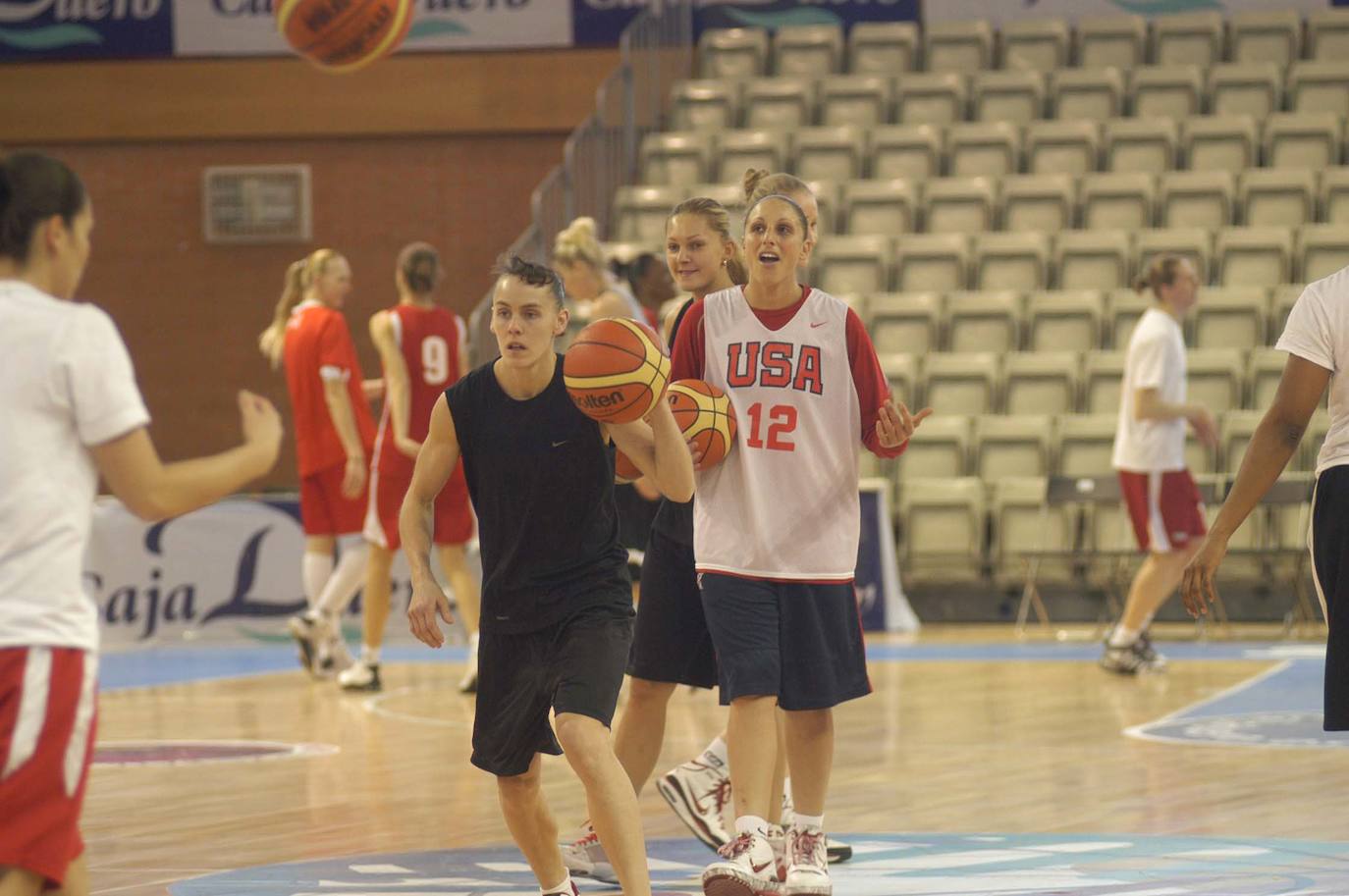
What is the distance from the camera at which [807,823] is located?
491 cm

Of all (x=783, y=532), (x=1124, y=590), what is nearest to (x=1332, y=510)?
(x=783, y=532)

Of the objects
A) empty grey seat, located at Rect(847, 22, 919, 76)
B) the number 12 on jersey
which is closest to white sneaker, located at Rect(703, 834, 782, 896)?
the number 12 on jersey

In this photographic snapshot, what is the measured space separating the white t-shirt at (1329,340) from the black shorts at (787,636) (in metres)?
1.20

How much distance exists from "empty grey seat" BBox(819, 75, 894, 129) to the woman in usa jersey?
11.3 metres

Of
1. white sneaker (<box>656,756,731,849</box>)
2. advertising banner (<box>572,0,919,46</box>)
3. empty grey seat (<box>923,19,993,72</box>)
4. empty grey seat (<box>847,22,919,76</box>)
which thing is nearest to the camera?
white sneaker (<box>656,756,731,849</box>)

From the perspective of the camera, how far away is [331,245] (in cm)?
1820

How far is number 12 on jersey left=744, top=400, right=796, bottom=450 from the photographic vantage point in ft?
16.4

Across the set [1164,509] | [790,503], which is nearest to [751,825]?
[790,503]

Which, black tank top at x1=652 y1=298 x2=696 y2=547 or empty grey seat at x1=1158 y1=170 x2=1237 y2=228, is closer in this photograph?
black tank top at x1=652 y1=298 x2=696 y2=547

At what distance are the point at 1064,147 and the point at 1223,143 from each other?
3.70 ft

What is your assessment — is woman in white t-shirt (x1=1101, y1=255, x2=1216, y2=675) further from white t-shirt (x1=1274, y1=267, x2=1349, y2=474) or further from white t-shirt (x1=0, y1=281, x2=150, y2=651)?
white t-shirt (x1=0, y1=281, x2=150, y2=651)

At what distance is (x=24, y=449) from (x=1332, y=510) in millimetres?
2583

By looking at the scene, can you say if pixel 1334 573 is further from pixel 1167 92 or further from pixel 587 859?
pixel 1167 92

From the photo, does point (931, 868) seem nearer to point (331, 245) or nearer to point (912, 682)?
point (912, 682)
